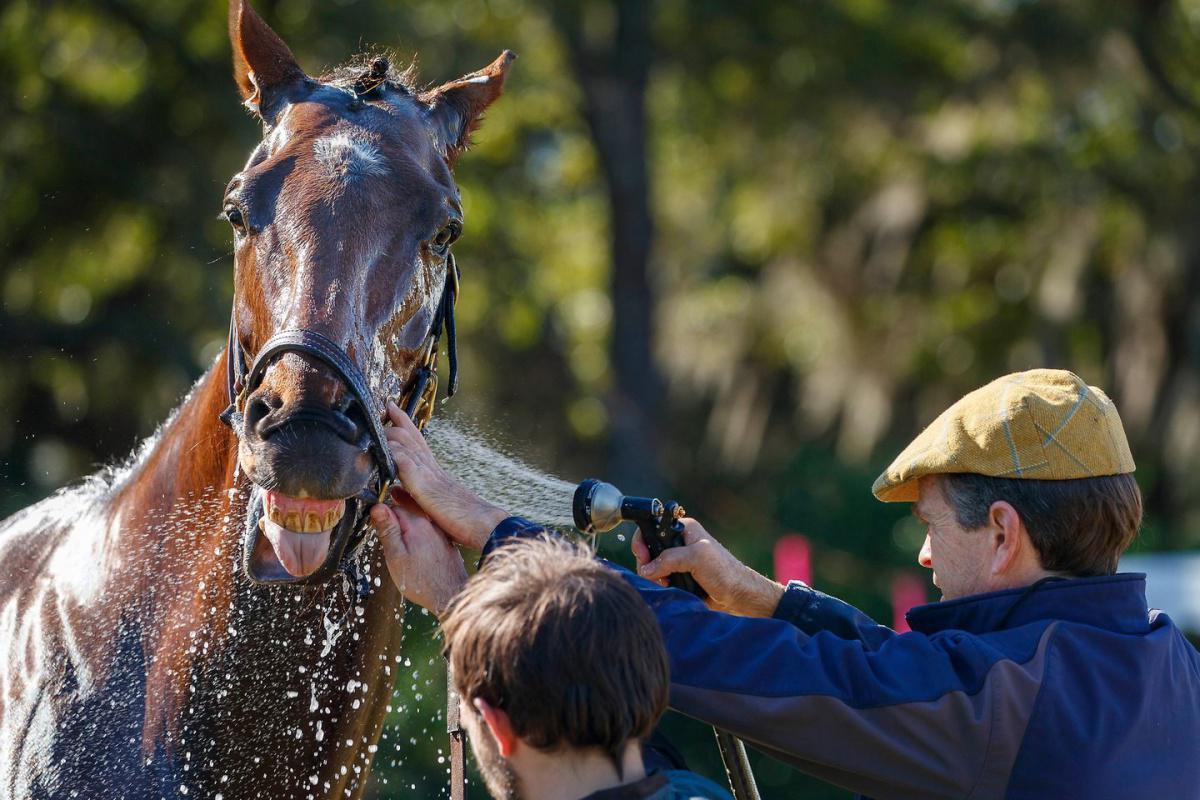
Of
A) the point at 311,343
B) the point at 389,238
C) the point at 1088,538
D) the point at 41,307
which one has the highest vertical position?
the point at 41,307

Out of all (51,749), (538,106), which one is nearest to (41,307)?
(538,106)

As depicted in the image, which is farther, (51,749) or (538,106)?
(538,106)

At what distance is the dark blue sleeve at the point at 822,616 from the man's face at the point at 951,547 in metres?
0.20

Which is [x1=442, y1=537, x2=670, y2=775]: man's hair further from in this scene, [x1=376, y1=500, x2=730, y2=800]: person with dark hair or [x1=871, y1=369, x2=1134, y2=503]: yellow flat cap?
[x1=871, y1=369, x2=1134, y2=503]: yellow flat cap

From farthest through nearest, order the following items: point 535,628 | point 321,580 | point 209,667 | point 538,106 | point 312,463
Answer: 1. point 538,106
2. point 209,667
3. point 321,580
4. point 312,463
5. point 535,628

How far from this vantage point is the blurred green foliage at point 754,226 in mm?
11031

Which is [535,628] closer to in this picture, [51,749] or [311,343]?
[311,343]

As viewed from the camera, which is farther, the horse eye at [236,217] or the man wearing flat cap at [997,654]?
the horse eye at [236,217]

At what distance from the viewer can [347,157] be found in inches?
106

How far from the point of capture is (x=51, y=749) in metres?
2.72

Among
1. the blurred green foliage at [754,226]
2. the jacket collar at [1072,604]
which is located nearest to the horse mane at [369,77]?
the jacket collar at [1072,604]

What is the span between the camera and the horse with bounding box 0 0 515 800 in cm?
240

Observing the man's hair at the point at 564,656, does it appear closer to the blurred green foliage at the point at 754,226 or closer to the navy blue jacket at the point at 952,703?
the navy blue jacket at the point at 952,703

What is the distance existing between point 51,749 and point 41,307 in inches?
359
